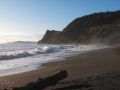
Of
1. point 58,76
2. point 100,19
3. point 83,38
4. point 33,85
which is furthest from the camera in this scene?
point 100,19

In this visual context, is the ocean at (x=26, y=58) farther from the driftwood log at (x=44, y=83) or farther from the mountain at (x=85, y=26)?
the mountain at (x=85, y=26)

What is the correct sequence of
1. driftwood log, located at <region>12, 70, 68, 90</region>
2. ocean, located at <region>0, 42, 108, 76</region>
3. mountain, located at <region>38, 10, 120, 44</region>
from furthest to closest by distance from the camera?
mountain, located at <region>38, 10, 120, 44</region>
ocean, located at <region>0, 42, 108, 76</region>
driftwood log, located at <region>12, 70, 68, 90</region>

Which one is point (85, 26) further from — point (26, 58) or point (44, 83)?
point (44, 83)

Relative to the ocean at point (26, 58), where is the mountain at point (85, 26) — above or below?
above

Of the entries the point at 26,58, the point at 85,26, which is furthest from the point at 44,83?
the point at 85,26

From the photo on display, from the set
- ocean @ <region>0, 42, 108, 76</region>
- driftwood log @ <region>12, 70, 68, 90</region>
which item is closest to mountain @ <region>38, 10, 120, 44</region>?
ocean @ <region>0, 42, 108, 76</region>

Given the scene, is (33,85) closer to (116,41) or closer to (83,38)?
(116,41)

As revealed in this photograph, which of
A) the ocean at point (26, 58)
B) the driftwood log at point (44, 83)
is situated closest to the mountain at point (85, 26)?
the ocean at point (26, 58)

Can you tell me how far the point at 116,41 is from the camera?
150ft

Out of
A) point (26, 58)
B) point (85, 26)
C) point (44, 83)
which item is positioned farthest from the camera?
point (85, 26)

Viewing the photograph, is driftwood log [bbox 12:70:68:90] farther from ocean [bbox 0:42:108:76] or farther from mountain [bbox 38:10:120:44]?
mountain [bbox 38:10:120:44]

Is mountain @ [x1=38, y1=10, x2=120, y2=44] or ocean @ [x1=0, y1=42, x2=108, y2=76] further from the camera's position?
mountain @ [x1=38, y1=10, x2=120, y2=44]

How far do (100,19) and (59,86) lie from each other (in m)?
83.1

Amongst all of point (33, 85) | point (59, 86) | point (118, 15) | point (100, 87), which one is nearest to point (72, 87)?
point (59, 86)
